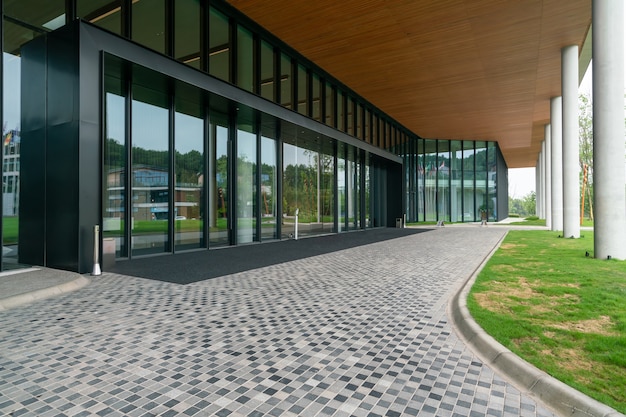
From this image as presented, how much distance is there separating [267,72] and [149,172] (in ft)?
22.7

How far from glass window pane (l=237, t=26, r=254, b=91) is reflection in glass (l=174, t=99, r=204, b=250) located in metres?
2.24

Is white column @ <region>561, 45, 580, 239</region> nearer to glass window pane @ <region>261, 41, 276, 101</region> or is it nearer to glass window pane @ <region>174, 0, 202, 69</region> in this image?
glass window pane @ <region>261, 41, 276, 101</region>

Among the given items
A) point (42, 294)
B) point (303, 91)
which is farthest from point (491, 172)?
point (42, 294)

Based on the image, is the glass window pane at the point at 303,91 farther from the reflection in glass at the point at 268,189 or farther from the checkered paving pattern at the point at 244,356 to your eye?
the checkered paving pattern at the point at 244,356

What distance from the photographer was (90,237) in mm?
8047

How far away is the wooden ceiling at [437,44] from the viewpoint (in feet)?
41.5

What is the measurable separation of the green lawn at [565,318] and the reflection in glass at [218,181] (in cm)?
901

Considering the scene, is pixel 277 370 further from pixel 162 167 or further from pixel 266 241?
pixel 266 241

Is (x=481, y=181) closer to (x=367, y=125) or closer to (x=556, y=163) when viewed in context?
(x=556, y=163)

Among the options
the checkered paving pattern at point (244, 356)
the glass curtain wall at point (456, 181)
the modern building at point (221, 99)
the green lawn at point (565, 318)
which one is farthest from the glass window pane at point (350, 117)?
the glass curtain wall at point (456, 181)

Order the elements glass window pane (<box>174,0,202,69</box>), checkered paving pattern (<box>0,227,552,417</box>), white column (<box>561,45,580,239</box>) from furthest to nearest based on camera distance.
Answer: white column (<box>561,45,580,239</box>), glass window pane (<box>174,0,202,69</box>), checkered paving pattern (<box>0,227,552,417</box>)

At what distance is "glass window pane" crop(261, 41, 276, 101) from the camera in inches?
595

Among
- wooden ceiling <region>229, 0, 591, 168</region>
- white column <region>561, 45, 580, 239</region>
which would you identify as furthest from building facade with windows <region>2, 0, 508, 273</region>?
white column <region>561, 45, 580, 239</region>

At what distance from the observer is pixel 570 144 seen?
17.6 metres
